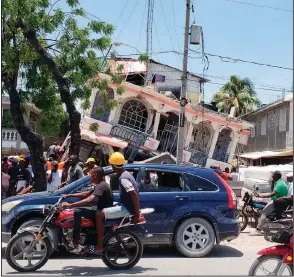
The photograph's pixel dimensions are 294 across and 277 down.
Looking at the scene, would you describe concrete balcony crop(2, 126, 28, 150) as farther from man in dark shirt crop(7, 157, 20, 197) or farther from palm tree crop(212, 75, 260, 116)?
man in dark shirt crop(7, 157, 20, 197)

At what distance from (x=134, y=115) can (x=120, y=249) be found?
20052mm

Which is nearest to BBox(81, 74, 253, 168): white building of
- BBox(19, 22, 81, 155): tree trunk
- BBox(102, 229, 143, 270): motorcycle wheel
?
BBox(19, 22, 81, 155): tree trunk

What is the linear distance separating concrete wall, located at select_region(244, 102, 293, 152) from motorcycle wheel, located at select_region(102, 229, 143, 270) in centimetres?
2408

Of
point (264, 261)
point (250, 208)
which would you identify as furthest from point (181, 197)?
point (250, 208)

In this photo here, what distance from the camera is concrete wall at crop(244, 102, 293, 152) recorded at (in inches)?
1202

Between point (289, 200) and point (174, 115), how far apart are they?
1776 centimetres

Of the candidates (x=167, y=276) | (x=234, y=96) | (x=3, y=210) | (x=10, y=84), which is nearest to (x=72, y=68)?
(x=10, y=84)

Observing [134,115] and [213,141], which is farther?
[213,141]

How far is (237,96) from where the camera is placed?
4019cm

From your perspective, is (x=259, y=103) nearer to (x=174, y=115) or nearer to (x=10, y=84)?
(x=174, y=115)

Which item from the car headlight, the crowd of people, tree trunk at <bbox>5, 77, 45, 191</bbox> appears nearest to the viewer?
the car headlight

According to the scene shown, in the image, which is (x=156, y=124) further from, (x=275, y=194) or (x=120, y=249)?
(x=120, y=249)

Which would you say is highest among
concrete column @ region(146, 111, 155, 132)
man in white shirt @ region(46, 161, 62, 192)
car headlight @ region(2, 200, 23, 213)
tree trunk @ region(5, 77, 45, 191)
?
concrete column @ region(146, 111, 155, 132)

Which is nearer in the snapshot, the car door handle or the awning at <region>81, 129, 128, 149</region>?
the car door handle
